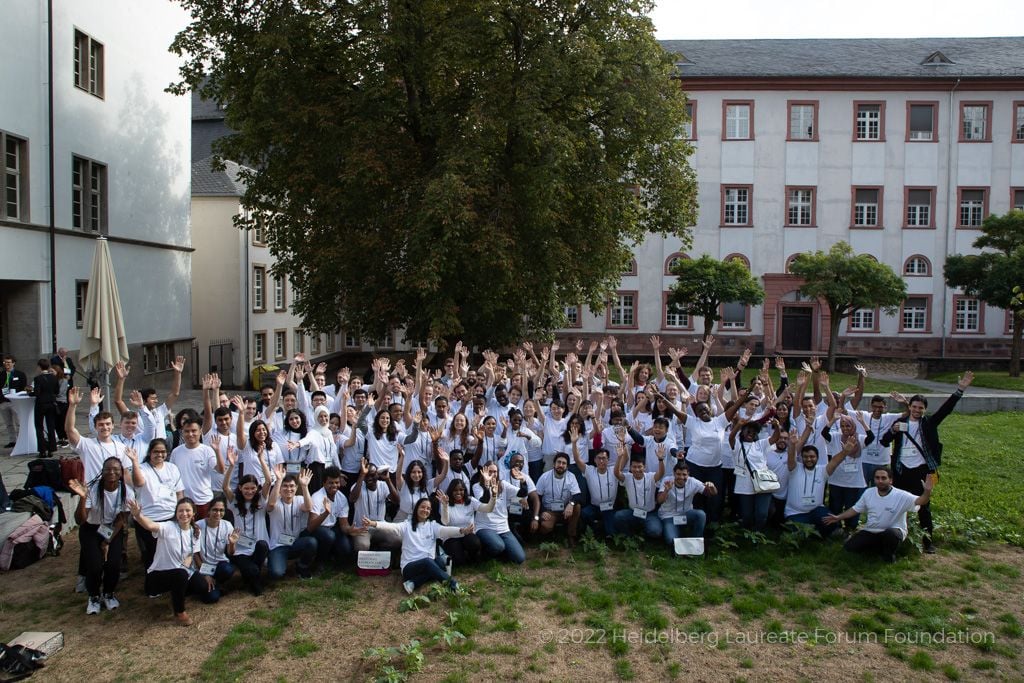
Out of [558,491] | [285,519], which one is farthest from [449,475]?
[285,519]

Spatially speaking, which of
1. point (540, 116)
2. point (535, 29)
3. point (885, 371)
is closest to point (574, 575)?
point (540, 116)

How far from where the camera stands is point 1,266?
59.3 feet

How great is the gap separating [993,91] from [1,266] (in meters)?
40.6

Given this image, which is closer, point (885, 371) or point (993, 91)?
point (885, 371)

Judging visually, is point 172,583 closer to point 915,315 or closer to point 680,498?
point 680,498

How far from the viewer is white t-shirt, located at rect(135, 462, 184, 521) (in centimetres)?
793

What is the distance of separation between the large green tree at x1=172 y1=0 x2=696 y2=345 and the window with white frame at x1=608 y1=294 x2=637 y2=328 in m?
17.2

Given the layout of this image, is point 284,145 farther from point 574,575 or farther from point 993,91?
point 993,91

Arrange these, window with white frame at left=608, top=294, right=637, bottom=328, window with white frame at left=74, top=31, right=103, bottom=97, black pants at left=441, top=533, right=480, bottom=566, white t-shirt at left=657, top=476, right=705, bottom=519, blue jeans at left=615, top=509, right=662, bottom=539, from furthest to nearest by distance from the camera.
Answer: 1. window with white frame at left=608, top=294, right=637, bottom=328
2. window with white frame at left=74, top=31, right=103, bottom=97
3. blue jeans at left=615, top=509, right=662, bottom=539
4. white t-shirt at left=657, top=476, right=705, bottom=519
5. black pants at left=441, top=533, right=480, bottom=566

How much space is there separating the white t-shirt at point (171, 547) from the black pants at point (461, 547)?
8.85ft

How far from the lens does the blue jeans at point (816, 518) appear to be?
Result: 9.50 meters

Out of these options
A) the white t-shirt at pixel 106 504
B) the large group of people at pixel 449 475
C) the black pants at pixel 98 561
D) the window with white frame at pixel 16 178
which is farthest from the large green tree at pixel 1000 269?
the window with white frame at pixel 16 178

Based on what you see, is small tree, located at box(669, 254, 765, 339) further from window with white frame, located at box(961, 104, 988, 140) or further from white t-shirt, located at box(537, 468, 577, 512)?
white t-shirt, located at box(537, 468, 577, 512)

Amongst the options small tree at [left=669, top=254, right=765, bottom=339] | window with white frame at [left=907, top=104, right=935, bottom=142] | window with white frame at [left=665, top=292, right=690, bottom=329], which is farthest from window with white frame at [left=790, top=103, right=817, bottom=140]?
small tree at [left=669, top=254, right=765, bottom=339]
